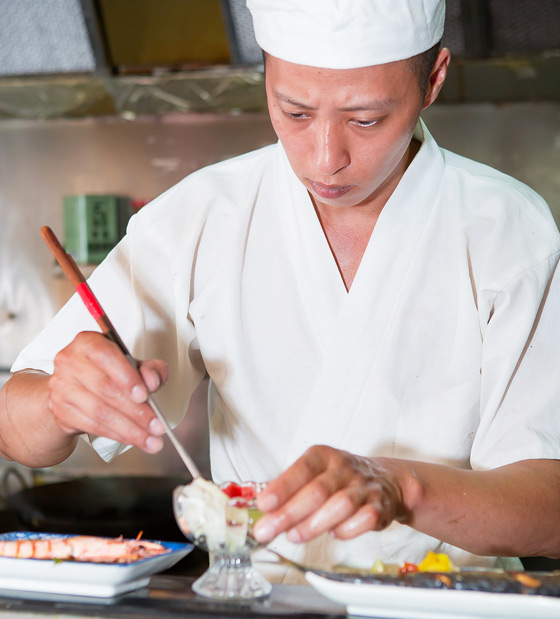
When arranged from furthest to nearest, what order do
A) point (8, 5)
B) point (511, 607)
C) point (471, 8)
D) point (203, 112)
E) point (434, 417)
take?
point (203, 112)
point (8, 5)
point (471, 8)
point (434, 417)
point (511, 607)

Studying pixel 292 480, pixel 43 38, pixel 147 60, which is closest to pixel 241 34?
pixel 147 60

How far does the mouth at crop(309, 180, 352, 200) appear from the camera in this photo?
1359mm

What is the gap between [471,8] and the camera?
2729mm

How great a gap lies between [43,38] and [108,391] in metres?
2.27

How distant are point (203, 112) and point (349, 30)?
2.07 metres

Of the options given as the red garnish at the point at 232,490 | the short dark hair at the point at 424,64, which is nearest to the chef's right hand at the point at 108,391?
the red garnish at the point at 232,490

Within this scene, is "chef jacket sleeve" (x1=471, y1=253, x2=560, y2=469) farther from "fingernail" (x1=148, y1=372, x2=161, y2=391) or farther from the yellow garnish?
"fingernail" (x1=148, y1=372, x2=161, y2=391)

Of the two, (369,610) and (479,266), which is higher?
(479,266)

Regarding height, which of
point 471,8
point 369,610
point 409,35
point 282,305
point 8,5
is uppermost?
point 8,5

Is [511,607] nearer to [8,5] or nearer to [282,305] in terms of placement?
[282,305]

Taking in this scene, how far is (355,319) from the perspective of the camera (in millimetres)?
1502

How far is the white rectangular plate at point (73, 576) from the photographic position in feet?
3.53

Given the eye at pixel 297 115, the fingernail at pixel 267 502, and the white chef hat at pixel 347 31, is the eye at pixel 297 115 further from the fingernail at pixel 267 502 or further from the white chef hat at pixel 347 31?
the fingernail at pixel 267 502

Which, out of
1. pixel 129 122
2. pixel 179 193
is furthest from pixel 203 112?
pixel 179 193
